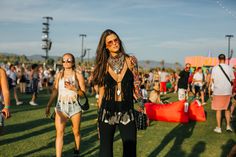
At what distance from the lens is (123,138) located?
370cm

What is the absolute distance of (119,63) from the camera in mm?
3834

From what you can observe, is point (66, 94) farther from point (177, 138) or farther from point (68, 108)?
point (177, 138)

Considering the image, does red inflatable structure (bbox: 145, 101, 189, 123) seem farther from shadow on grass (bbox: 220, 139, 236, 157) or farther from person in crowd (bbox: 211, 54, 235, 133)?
shadow on grass (bbox: 220, 139, 236, 157)

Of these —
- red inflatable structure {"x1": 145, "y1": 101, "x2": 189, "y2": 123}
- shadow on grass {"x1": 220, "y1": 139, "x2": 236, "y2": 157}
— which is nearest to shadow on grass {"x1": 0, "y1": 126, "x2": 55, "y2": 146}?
red inflatable structure {"x1": 145, "y1": 101, "x2": 189, "y2": 123}

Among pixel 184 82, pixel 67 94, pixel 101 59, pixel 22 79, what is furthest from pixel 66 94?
pixel 22 79

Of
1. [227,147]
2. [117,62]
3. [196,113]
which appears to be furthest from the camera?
[196,113]

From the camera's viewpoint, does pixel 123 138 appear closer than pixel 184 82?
Yes

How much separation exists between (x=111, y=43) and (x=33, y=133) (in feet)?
18.3

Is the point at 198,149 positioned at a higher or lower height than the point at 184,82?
lower

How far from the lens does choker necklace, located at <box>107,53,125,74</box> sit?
3809 millimetres

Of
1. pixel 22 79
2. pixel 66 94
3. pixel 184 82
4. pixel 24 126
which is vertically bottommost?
pixel 24 126

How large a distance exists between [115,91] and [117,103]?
0.14m

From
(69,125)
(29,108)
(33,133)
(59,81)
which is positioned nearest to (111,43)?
(59,81)

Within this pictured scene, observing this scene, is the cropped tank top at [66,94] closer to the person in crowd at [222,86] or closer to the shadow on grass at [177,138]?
the shadow on grass at [177,138]
